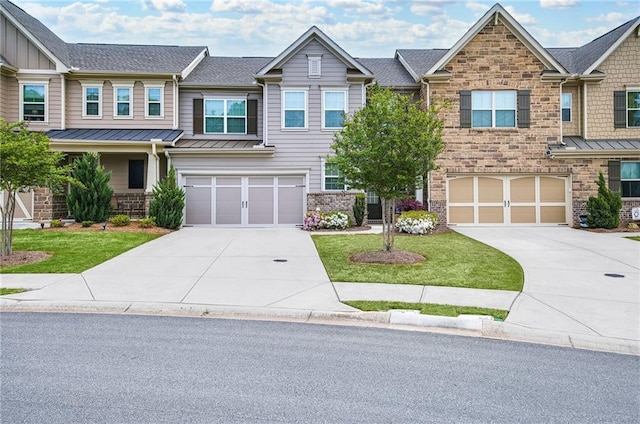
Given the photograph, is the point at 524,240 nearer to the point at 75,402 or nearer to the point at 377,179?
the point at 377,179

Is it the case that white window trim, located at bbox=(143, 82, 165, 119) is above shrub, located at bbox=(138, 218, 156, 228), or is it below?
above

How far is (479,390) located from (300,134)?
15.9 metres

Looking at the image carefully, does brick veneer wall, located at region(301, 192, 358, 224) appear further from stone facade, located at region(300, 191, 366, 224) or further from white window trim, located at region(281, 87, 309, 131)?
white window trim, located at region(281, 87, 309, 131)

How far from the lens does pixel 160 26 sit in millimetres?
26188

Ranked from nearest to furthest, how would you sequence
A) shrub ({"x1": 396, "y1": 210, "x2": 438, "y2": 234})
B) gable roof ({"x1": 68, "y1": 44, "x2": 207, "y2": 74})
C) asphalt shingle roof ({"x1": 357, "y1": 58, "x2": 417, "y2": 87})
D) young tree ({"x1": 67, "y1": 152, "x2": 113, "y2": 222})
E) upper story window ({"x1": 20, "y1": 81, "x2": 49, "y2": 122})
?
shrub ({"x1": 396, "y1": 210, "x2": 438, "y2": 234}) → young tree ({"x1": 67, "y1": 152, "x2": 113, "y2": 222}) → upper story window ({"x1": 20, "y1": 81, "x2": 49, "y2": 122}) → gable roof ({"x1": 68, "y1": 44, "x2": 207, "y2": 74}) → asphalt shingle roof ({"x1": 357, "y1": 58, "x2": 417, "y2": 87})

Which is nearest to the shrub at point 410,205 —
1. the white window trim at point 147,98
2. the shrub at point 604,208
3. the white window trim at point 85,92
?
the shrub at point 604,208

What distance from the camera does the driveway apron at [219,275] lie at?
24.4ft

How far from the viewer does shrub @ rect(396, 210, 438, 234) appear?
650 inches

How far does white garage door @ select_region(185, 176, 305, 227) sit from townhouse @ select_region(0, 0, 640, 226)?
0.04 m

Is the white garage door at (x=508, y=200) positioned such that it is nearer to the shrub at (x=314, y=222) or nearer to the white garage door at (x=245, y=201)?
the shrub at (x=314, y=222)

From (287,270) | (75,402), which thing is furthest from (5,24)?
(75,402)

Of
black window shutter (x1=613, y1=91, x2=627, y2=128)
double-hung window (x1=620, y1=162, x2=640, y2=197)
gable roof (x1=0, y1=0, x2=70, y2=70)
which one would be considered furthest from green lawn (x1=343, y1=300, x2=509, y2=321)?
gable roof (x1=0, y1=0, x2=70, y2=70)

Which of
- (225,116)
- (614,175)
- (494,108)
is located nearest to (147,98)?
(225,116)

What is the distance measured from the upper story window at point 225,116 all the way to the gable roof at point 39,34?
640 centimetres
